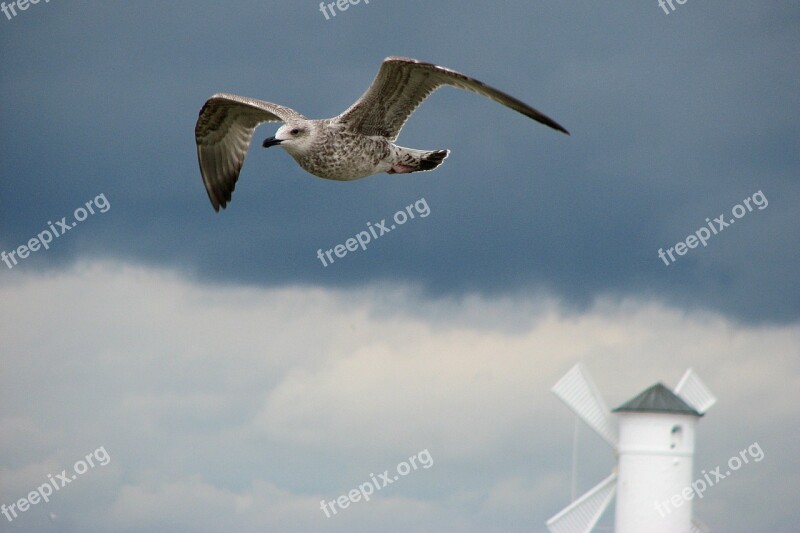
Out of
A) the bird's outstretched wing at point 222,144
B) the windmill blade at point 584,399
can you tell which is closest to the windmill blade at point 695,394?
the windmill blade at point 584,399

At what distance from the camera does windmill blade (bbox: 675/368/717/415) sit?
125ft

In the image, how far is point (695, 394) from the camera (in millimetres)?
38375

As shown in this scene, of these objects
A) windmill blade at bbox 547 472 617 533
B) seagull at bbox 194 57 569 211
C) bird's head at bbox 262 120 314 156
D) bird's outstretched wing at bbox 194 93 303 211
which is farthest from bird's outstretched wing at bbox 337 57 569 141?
windmill blade at bbox 547 472 617 533

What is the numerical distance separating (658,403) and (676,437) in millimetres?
971

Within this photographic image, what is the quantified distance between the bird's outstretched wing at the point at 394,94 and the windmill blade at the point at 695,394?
25505mm

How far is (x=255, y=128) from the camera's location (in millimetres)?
16734

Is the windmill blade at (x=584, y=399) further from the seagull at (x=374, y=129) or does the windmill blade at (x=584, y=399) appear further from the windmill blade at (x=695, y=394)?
the seagull at (x=374, y=129)

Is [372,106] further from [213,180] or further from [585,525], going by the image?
[585,525]

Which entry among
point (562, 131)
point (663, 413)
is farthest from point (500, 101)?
point (663, 413)

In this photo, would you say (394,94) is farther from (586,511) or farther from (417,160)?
(586,511)

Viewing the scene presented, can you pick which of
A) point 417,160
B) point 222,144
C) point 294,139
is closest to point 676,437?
point 222,144

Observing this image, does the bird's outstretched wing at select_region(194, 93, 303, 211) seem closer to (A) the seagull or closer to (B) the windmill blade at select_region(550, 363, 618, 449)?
(A) the seagull

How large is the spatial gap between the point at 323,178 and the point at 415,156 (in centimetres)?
124

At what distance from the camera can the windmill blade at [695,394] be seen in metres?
38.2
